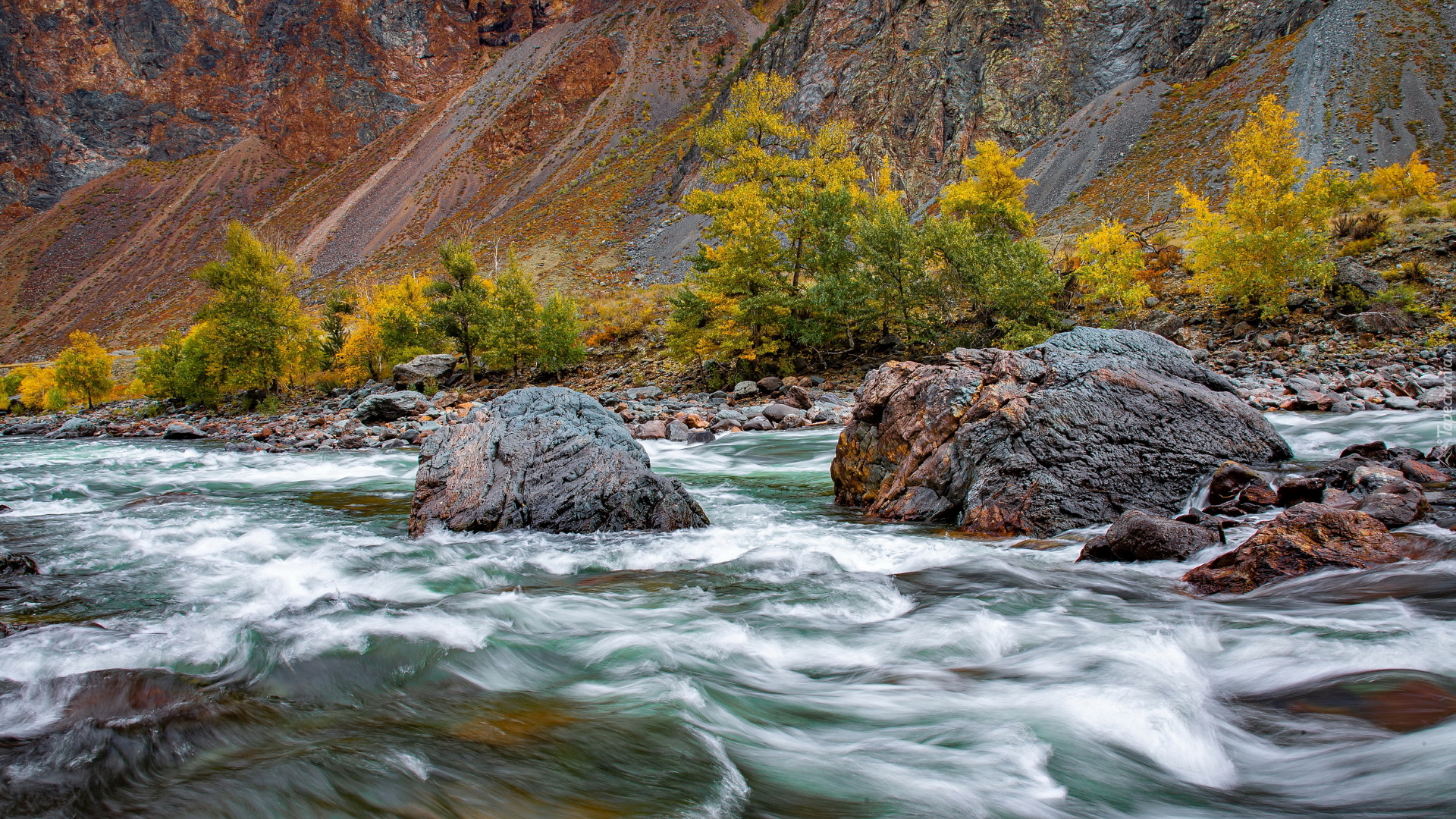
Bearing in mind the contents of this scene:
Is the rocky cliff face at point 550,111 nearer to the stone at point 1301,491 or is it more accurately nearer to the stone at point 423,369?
the stone at point 423,369

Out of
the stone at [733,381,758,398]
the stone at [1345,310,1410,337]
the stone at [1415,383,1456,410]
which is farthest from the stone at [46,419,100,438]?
the stone at [1345,310,1410,337]

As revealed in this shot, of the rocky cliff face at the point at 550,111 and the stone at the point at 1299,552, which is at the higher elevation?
the rocky cliff face at the point at 550,111

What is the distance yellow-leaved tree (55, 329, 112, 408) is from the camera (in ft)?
135

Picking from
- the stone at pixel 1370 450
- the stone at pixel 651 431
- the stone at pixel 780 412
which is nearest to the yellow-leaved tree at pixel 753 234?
the stone at pixel 780 412

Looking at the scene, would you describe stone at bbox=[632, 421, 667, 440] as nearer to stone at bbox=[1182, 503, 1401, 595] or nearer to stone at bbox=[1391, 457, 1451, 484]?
stone at bbox=[1182, 503, 1401, 595]

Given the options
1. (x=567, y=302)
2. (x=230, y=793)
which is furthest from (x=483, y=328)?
(x=230, y=793)

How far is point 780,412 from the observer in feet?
60.1

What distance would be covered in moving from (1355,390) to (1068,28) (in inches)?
2878

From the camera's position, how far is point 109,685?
3.35 metres

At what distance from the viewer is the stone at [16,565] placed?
578cm

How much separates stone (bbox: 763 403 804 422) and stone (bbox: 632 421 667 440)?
2825mm

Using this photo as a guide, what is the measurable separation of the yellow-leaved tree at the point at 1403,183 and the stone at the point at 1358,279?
367 inches

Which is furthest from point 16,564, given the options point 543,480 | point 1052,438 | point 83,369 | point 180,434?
point 83,369

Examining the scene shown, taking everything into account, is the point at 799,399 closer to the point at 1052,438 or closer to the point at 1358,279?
the point at 1052,438
